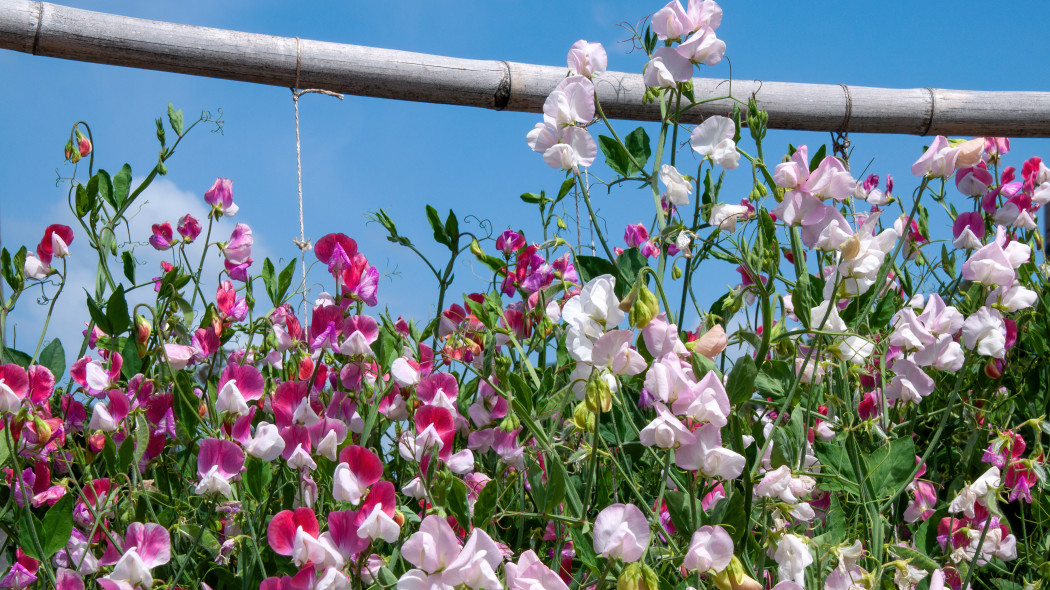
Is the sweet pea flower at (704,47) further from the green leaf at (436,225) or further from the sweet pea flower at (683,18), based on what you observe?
the green leaf at (436,225)

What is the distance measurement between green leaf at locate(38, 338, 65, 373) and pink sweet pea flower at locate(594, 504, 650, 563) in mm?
858

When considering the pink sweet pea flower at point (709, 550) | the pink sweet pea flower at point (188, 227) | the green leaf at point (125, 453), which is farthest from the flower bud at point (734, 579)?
the pink sweet pea flower at point (188, 227)

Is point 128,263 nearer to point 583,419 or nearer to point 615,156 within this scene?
point 615,156

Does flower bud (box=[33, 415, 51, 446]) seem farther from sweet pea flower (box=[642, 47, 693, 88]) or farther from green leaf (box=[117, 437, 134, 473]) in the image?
sweet pea flower (box=[642, 47, 693, 88])

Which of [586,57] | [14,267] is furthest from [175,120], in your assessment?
[586,57]

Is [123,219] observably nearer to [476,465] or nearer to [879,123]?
[476,465]

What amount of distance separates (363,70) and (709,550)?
1521 millimetres

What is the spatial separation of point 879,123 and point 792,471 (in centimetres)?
167

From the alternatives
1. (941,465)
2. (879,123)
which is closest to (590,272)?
(941,465)

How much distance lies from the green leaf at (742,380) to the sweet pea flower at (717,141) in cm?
31

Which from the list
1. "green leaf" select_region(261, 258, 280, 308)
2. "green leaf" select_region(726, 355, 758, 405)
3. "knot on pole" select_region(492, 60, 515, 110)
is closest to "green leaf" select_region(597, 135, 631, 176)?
"green leaf" select_region(726, 355, 758, 405)

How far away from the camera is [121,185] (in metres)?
1.29

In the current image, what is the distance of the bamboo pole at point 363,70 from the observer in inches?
76.2

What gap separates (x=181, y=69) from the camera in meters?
1.98
